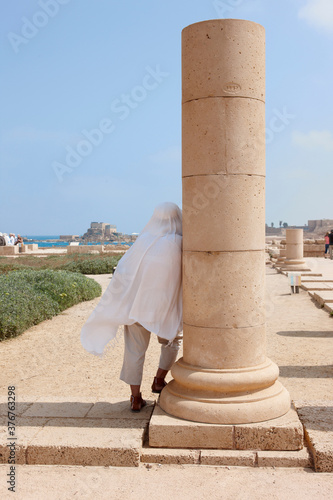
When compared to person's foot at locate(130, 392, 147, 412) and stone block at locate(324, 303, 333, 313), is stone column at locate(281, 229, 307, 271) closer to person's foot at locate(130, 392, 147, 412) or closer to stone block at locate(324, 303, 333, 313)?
stone block at locate(324, 303, 333, 313)

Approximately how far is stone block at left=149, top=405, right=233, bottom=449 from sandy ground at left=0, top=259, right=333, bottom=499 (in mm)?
190

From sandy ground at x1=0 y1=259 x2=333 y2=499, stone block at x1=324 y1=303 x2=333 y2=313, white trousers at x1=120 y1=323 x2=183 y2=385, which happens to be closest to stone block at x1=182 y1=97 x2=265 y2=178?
white trousers at x1=120 y1=323 x2=183 y2=385

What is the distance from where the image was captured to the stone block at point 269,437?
377 cm

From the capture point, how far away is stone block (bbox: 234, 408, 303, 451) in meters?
3.77

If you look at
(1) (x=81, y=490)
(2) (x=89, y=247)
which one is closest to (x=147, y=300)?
(1) (x=81, y=490)

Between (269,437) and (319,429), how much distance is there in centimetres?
42

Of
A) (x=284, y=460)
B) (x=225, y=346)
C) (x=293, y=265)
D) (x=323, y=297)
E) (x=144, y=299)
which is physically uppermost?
(x=144, y=299)

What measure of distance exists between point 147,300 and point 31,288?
6.30 m

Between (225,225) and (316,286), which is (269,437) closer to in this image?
(225,225)

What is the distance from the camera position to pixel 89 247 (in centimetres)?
2691

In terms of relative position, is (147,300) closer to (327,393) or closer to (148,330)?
(148,330)

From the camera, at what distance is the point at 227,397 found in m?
→ 3.92

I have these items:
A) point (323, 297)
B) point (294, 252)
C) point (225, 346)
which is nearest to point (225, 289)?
point (225, 346)

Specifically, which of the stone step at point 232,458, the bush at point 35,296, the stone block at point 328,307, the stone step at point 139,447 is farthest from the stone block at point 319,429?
the stone block at point 328,307
